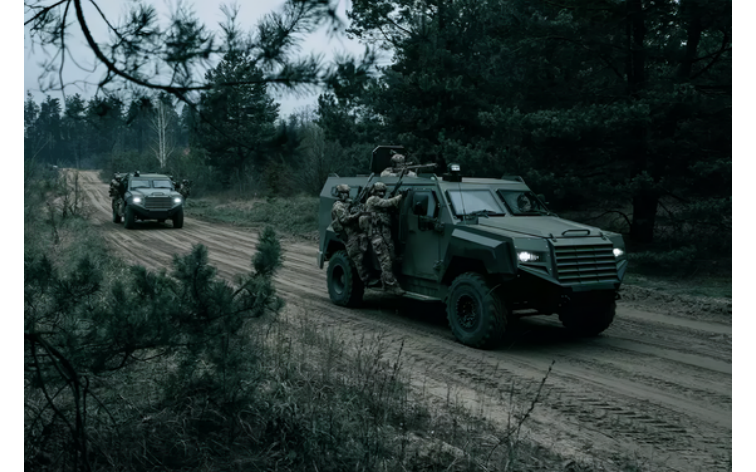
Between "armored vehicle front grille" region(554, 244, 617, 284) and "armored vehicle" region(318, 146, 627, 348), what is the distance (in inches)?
0.4

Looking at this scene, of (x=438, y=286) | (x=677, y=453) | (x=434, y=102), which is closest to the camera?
(x=677, y=453)

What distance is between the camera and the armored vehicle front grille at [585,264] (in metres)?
6.58

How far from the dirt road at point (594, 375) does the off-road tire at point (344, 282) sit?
20 centimetres

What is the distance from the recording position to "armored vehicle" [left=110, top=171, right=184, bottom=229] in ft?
51.3

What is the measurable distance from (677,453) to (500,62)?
41.0ft

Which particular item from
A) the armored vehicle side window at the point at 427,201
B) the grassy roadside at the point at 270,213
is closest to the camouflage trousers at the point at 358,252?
the armored vehicle side window at the point at 427,201

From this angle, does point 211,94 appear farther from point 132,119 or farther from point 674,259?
point 674,259

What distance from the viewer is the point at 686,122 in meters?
11.4

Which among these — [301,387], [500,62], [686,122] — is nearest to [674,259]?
[686,122]

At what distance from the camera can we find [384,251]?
823 cm

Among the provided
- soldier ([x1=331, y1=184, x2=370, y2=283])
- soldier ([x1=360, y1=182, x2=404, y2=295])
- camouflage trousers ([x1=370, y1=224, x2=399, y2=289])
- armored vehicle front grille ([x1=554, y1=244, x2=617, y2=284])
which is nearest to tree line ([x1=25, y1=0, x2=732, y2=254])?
soldier ([x1=331, y1=184, x2=370, y2=283])

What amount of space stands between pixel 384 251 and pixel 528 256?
223 centimetres

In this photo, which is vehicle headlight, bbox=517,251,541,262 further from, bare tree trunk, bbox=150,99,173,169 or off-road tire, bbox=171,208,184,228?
off-road tire, bbox=171,208,184,228

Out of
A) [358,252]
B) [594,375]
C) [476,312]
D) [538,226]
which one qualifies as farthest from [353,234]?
[594,375]
